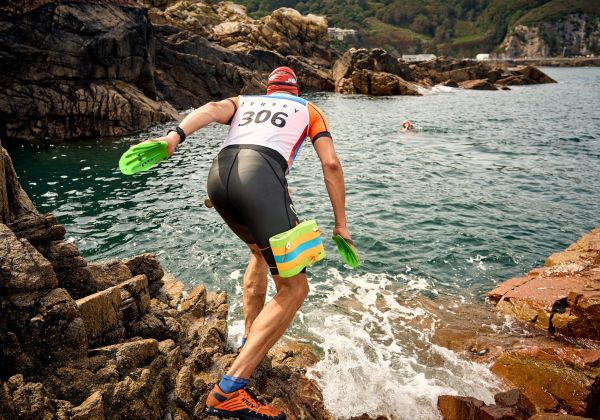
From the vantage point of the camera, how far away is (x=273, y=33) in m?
76.4

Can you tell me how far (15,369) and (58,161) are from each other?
20.9m

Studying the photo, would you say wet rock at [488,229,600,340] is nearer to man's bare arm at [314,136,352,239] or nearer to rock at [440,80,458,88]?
man's bare arm at [314,136,352,239]

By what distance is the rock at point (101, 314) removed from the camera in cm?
437

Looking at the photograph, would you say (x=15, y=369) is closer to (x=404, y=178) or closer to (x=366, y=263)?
(x=366, y=263)

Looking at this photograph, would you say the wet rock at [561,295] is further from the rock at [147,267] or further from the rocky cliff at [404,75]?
the rocky cliff at [404,75]

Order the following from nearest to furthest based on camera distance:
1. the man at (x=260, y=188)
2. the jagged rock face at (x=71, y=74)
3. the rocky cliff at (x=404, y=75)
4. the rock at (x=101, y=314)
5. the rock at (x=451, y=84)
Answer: the man at (x=260, y=188), the rock at (x=101, y=314), the jagged rock face at (x=71, y=74), the rocky cliff at (x=404, y=75), the rock at (x=451, y=84)

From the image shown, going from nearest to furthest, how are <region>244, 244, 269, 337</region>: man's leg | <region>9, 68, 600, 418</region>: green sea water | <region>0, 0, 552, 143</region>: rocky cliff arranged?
<region>244, 244, 269, 337</region>: man's leg
<region>9, 68, 600, 418</region>: green sea water
<region>0, 0, 552, 143</region>: rocky cliff

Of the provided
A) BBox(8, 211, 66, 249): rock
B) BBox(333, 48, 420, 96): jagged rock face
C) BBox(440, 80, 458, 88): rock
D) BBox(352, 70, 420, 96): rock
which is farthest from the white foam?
BBox(440, 80, 458, 88): rock

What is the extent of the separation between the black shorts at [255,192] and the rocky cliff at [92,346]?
1.88 metres

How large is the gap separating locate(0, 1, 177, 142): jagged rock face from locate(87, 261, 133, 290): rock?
2563cm

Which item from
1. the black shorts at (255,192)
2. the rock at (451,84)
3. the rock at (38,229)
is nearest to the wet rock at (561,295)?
the black shorts at (255,192)

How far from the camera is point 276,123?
13.6 ft

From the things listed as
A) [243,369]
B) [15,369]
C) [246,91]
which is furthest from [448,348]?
[246,91]

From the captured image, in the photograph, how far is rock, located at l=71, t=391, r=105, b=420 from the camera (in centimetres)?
336
